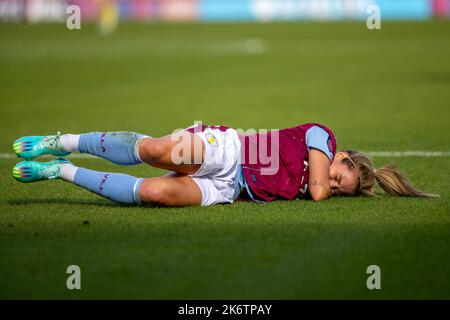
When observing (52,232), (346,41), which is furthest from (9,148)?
(346,41)

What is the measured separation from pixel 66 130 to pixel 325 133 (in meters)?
5.70

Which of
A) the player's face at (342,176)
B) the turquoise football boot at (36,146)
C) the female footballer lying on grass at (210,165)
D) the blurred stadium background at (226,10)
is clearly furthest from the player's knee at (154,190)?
the blurred stadium background at (226,10)

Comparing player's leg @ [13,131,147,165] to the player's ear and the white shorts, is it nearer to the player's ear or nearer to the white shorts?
the white shorts

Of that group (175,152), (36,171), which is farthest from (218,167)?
(36,171)

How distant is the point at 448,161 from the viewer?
352 inches

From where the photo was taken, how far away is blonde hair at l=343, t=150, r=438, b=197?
692 centimetres

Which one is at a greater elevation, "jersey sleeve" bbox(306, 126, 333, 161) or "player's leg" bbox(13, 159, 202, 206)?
"jersey sleeve" bbox(306, 126, 333, 161)

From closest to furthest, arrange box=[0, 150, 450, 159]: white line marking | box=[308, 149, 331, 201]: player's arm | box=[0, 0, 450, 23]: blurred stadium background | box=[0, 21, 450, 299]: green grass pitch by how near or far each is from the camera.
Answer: box=[0, 21, 450, 299]: green grass pitch, box=[308, 149, 331, 201]: player's arm, box=[0, 150, 450, 159]: white line marking, box=[0, 0, 450, 23]: blurred stadium background

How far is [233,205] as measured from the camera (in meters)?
6.71

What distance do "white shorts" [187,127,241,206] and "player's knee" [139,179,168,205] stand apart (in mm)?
280

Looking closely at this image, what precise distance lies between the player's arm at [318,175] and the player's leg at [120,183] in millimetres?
924

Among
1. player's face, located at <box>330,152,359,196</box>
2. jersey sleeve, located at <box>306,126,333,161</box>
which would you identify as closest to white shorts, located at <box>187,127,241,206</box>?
jersey sleeve, located at <box>306,126,333,161</box>

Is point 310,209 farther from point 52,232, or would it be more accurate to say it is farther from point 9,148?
point 9,148

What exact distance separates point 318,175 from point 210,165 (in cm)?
86
